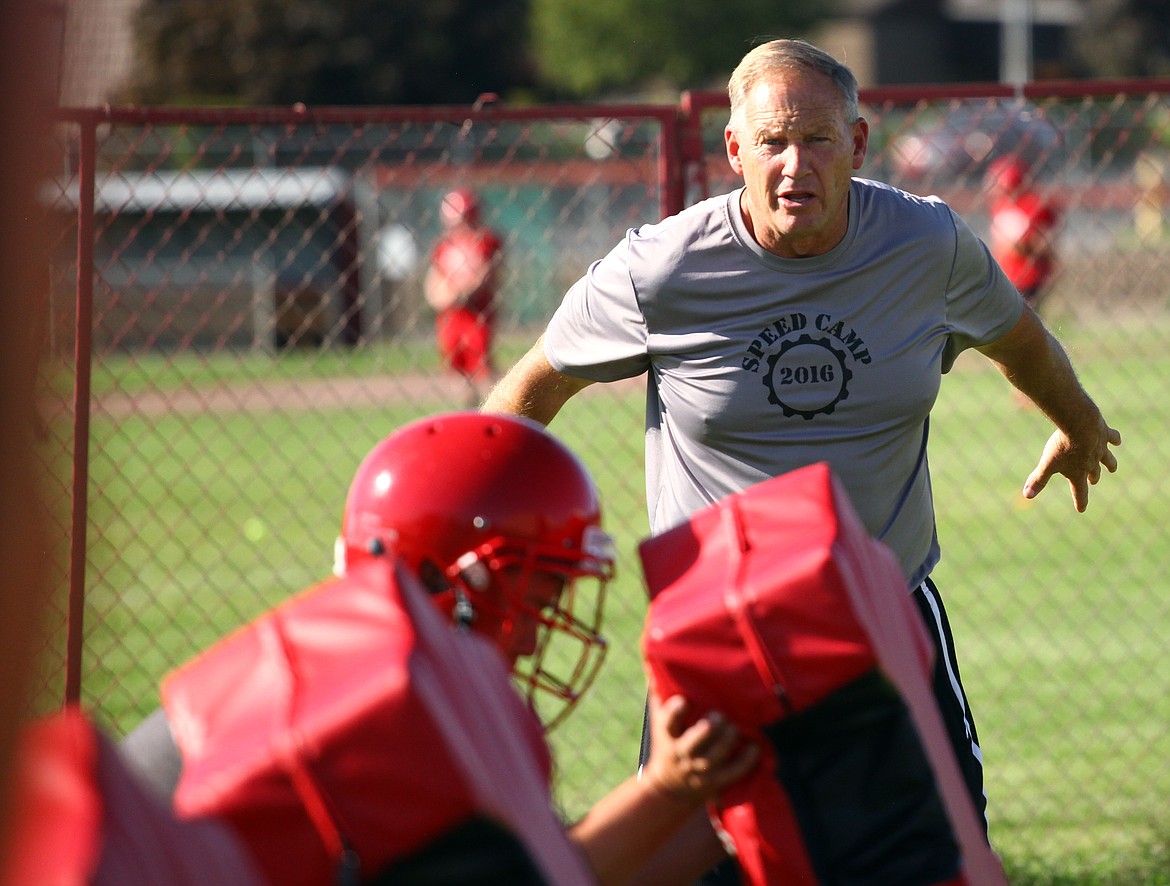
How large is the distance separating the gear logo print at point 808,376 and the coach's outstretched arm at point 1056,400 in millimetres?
525

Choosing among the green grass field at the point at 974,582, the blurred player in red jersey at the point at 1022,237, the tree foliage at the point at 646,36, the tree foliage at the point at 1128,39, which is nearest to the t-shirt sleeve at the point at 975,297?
the green grass field at the point at 974,582

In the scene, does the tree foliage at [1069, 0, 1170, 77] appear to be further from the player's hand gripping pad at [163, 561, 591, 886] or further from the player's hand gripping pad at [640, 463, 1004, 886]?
the player's hand gripping pad at [163, 561, 591, 886]

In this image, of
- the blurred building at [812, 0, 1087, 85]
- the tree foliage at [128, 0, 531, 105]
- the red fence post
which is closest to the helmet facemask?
the red fence post

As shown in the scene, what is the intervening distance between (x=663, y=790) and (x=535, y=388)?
5.71 feet

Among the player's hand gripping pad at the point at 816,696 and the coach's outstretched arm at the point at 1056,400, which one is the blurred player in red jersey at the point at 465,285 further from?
the player's hand gripping pad at the point at 816,696

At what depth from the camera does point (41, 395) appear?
894 mm

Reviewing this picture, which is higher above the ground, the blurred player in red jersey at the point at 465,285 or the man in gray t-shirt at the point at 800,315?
the blurred player in red jersey at the point at 465,285

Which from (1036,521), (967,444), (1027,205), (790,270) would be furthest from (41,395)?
(1027,205)

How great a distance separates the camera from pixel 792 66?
330cm

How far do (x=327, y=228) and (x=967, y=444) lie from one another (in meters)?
9.95

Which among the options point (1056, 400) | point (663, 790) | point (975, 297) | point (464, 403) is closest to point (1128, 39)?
point (464, 403)

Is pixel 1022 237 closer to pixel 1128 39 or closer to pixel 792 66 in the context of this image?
pixel 792 66

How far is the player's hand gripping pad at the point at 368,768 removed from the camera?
1.45 m

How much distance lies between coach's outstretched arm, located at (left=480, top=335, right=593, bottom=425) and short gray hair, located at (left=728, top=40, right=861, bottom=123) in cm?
76
